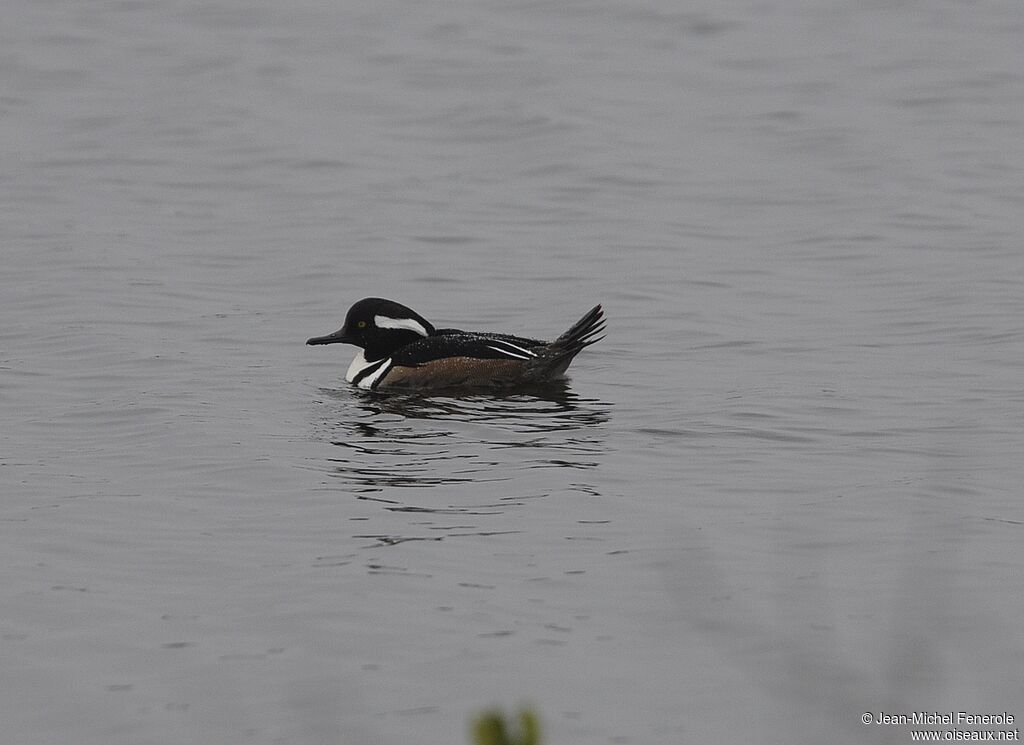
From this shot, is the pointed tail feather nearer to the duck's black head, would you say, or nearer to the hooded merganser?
the hooded merganser

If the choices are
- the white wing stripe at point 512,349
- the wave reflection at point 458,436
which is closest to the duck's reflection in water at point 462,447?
the wave reflection at point 458,436

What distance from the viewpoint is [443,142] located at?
2061 centimetres

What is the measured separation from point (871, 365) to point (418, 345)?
10.3 feet

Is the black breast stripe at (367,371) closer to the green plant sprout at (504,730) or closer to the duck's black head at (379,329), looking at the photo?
the duck's black head at (379,329)

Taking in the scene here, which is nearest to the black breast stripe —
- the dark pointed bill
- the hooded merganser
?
the hooded merganser

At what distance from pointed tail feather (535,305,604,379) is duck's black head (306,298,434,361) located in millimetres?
991

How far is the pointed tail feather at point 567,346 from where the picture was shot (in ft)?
39.7

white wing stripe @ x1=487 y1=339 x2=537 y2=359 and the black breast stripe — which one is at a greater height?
white wing stripe @ x1=487 y1=339 x2=537 y2=359

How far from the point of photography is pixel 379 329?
41.5 feet

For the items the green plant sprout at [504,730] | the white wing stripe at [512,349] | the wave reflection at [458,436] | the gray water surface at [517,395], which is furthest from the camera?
the white wing stripe at [512,349]

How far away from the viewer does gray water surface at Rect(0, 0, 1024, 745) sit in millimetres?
6711

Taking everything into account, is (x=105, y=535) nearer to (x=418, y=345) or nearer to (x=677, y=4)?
(x=418, y=345)

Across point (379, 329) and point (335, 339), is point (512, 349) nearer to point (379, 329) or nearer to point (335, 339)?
point (379, 329)

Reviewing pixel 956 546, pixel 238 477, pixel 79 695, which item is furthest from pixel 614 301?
pixel 79 695
